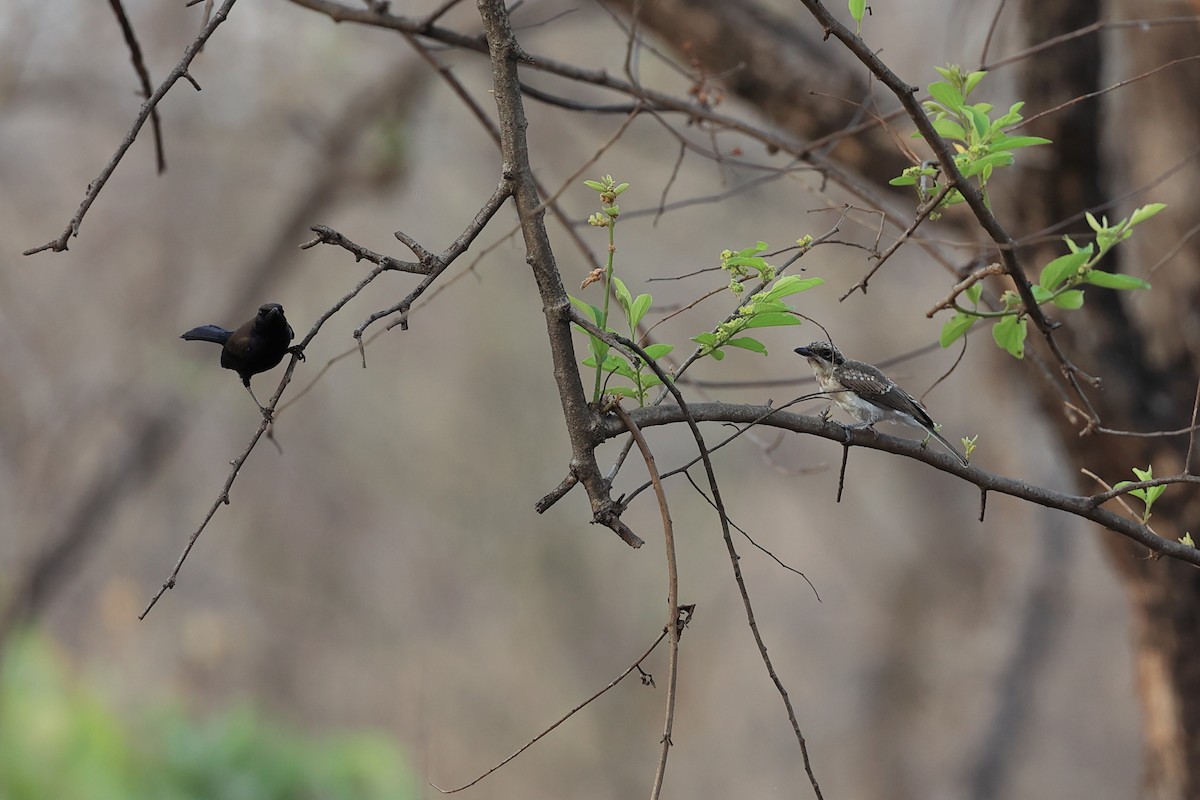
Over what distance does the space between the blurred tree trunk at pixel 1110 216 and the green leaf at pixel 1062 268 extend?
161 cm

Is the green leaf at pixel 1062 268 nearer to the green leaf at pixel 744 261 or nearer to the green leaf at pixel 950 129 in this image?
the green leaf at pixel 950 129

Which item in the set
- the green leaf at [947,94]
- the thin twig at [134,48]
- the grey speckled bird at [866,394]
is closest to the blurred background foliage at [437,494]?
the grey speckled bird at [866,394]

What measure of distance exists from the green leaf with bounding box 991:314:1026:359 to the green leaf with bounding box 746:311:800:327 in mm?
280

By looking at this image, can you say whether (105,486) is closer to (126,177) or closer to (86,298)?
(86,298)

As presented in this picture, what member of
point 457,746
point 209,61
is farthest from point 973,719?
point 209,61

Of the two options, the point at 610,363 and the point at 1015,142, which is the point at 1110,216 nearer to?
the point at 1015,142

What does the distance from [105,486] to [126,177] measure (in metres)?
1.80

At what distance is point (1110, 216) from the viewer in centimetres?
295

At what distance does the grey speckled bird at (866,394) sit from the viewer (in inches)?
59.6

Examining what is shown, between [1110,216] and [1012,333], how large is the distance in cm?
201

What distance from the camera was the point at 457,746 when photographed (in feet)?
26.8

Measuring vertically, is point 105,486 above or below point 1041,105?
above

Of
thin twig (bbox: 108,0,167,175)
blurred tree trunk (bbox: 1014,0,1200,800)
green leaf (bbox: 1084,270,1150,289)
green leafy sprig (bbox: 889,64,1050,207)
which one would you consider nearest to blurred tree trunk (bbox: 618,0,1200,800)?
blurred tree trunk (bbox: 1014,0,1200,800)

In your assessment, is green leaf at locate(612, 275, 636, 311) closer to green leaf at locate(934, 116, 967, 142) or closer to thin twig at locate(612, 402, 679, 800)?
thin twig at locate(612, 402, 679, 800)
